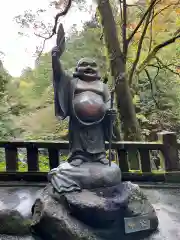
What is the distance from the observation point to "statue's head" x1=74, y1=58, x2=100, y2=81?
4.37m

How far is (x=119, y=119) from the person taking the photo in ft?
26.9

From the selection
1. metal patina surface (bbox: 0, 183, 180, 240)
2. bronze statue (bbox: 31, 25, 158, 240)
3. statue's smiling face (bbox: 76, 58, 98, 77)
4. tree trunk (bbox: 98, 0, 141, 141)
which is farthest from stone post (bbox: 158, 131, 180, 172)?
statue's smiling face (bbox: 76, 58, 98, 77)

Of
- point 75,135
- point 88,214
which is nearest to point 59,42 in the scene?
point 75,135

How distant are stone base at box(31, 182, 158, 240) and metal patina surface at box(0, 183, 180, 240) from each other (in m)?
0.24

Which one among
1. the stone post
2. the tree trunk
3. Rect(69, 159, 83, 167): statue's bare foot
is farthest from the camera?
the tree trunk

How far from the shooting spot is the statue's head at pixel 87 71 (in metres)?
4.37

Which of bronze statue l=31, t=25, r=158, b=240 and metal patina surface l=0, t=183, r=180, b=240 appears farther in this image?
metal patina surface l=0, t=183, r=180, b=240

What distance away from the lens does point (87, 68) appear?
4.37 metres

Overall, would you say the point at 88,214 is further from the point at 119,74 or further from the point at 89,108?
the point at 119,74

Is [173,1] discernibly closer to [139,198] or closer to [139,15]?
[139,15]

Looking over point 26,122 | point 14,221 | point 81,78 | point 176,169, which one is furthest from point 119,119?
point 14,221

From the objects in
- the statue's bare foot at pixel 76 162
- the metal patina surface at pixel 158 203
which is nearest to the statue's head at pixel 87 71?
the statue's bare foot at pixel 76 162

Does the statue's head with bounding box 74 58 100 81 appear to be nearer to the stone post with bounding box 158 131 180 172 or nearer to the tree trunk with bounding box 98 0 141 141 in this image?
the stone post with bounding box 158 131 180 172

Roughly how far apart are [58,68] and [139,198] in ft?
6.75
